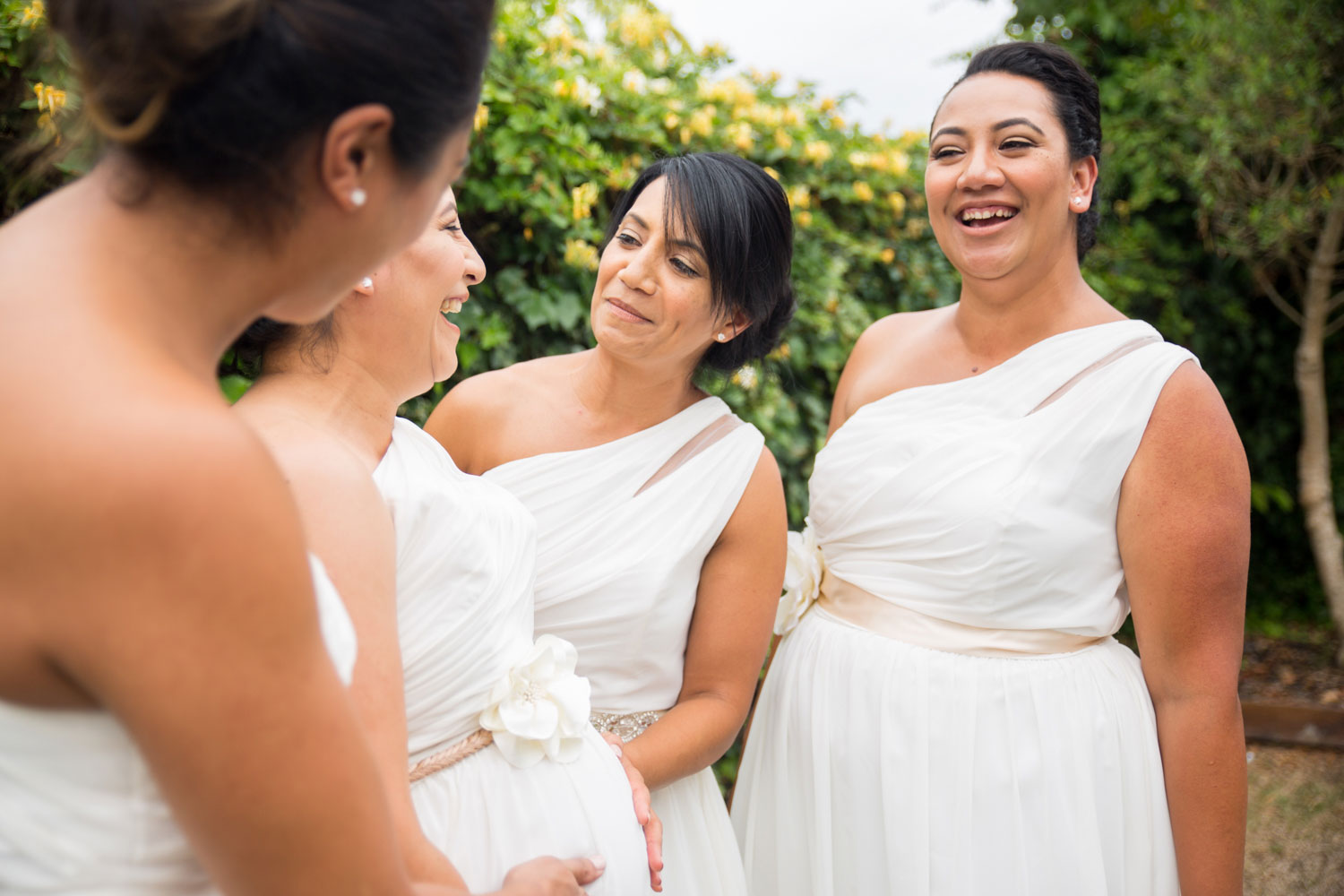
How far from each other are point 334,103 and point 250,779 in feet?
1.96

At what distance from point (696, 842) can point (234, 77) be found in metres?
2.00

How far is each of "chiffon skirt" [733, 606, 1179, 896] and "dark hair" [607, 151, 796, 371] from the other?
3.01ft

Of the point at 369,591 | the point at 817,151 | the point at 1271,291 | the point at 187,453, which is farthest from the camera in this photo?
the point at 1271,291

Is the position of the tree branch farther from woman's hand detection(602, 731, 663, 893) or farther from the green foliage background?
woman's hand detection(602, 731, 663, 893)

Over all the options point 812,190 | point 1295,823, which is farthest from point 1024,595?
point 1295,823

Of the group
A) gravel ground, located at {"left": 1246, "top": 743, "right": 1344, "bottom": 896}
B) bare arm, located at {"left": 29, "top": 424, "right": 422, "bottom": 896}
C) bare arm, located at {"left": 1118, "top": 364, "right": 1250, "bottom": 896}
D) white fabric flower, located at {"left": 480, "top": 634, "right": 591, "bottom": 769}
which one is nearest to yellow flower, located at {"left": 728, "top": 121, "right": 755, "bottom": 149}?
bare arm, located at {"left": 1118, "top": 364, "right": 1250, "bottom": 896}

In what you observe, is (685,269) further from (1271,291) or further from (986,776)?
(1271,291)

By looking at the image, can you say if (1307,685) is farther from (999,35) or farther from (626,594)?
(626,594)

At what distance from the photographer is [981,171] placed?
242 cm

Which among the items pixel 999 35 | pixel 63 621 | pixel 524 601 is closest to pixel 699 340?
pixel 524 601

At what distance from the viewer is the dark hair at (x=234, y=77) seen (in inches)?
33.7

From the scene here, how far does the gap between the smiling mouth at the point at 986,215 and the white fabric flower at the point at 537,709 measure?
1491 mm

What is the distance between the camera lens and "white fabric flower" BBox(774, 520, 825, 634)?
8.96 ft

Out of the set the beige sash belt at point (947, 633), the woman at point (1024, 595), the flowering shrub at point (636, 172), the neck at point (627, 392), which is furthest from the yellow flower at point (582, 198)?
the beige sash belt at point (947, 633)
